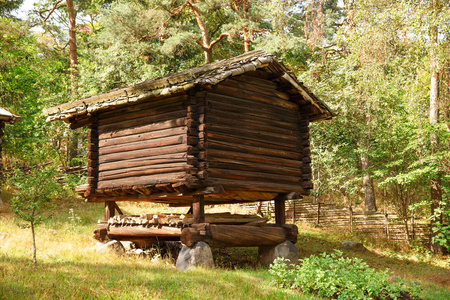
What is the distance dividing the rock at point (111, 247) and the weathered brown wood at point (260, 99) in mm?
5317

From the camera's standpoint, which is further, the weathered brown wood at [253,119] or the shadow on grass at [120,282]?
the weathered brown wood at [253,119]

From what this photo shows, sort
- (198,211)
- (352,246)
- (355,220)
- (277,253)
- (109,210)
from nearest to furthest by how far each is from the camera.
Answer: (198,211), (277,253), (109,210), (352,246), (355,220)

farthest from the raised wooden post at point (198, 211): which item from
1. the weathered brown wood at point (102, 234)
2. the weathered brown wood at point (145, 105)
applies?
the weathered brown wood at point (102, 234)

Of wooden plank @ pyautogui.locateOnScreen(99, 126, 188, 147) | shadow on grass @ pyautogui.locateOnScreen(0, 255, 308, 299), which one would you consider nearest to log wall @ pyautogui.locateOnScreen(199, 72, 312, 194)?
wooden plank @ pyautogui.locateOnScreen(99, 126, 188, 147)

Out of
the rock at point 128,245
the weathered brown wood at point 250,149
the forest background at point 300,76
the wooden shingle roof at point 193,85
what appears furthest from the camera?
the forest background at point 300,76

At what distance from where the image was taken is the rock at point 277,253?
12203mm

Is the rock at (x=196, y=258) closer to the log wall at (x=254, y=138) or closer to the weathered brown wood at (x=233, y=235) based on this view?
the weathered brown wood at (x=233, y=235)

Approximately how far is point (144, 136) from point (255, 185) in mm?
3282

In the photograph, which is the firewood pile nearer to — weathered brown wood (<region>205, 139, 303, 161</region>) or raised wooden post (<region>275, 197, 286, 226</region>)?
raised wooden post (<region>275, 197, 286, 226</region>)

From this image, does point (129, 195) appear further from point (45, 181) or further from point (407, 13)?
point (407, 13)

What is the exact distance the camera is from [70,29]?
969 inches

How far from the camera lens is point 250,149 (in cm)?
1159

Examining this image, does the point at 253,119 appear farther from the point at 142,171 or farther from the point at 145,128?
the point at 142,171

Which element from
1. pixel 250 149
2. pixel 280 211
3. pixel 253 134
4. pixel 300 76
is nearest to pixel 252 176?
pixel 250 149
